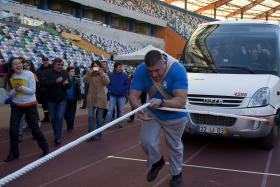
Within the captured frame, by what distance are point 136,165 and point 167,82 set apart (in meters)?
2.16

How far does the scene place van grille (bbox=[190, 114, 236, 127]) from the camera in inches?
290

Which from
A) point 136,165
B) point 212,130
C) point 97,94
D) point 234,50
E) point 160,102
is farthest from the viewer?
point 97,94

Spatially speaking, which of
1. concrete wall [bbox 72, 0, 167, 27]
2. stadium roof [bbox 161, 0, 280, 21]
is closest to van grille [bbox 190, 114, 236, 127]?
concrete wall [bbox 72, 0, 167, 27]

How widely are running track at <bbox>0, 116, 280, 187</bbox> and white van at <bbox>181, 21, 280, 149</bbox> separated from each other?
0.46 meters

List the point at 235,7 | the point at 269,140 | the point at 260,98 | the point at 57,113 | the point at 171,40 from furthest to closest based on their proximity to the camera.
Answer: the point at 235,7, the point at 171,40, the point at 57,113, the point at 269,140, the point at 260,98

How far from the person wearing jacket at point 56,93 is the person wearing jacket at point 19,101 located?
4.19 feet

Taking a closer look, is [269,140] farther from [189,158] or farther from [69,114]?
[69,114]

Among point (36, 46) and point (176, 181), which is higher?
point (36, 46)

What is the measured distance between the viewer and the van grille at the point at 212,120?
7.37 meters

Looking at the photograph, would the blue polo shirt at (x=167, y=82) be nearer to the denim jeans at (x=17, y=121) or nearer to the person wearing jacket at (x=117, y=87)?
the denim jeans at (x=17, y=121)

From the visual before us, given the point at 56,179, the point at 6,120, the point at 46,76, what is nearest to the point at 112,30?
the point at 6,120

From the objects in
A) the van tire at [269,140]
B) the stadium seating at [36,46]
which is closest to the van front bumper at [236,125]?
the van tire at [269,140]

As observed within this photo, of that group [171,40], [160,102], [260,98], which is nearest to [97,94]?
[260,98]

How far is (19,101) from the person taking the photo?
710 centimetres
